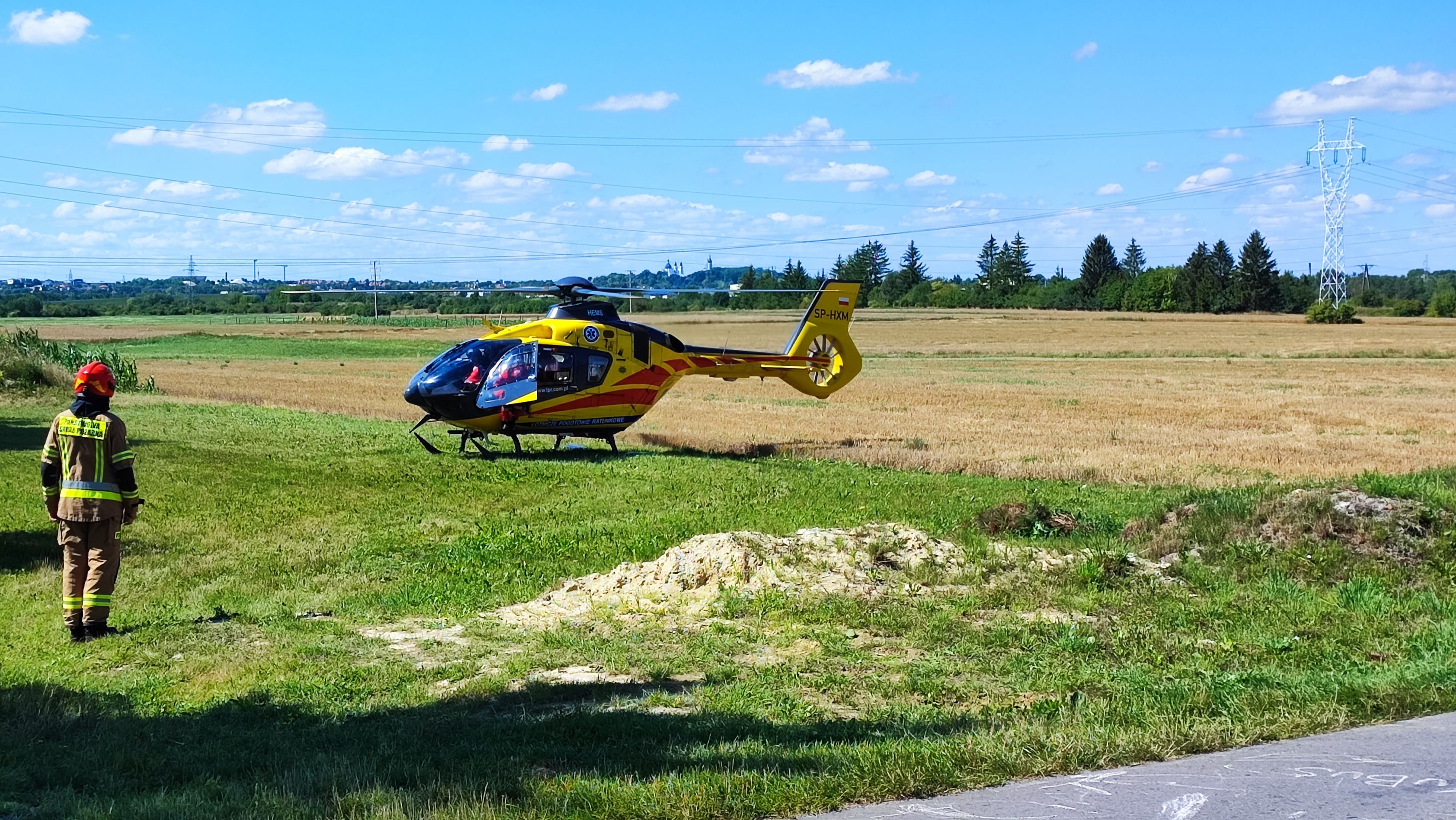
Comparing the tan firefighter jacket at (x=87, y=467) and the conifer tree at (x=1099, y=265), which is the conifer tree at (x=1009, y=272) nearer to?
the conifer tree at (x=1099, y=265)

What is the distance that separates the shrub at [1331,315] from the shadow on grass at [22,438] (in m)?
89.0

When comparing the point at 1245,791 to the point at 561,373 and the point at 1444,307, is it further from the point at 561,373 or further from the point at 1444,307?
the point at 1444,307

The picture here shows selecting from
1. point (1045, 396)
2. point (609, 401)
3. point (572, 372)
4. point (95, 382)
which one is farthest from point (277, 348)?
point (95, 382)

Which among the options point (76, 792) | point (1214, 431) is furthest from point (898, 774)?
point (1214, 431)

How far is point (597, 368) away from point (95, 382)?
41.8ft

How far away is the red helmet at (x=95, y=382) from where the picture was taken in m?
10.6

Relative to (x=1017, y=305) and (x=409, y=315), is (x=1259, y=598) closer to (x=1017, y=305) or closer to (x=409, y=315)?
(x=409, y=315)

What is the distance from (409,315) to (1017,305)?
61990mm

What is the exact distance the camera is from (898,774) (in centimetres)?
589

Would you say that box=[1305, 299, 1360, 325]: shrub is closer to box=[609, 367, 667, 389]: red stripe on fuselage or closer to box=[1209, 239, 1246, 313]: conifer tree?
box=[1209, 239, 1246, 313]: conifer tree

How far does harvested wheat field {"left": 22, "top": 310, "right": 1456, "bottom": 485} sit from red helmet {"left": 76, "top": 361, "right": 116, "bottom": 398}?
555 inches

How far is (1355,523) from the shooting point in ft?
39.9

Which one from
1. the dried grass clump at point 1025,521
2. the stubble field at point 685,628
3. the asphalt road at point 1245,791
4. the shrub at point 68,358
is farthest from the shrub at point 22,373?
the asphalt road at point 1245,791

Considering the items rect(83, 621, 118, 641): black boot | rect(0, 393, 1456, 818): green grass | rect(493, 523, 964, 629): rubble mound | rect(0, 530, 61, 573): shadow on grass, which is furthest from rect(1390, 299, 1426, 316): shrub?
rect(83, 621, 118, 641): black boot
